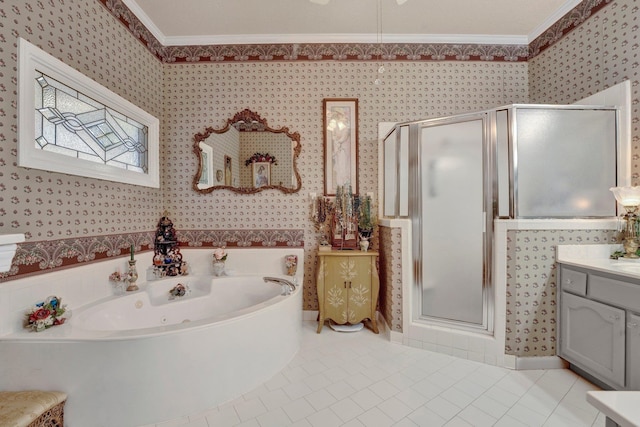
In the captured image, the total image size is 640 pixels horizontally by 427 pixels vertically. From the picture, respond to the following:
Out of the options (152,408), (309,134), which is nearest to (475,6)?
(309,134)

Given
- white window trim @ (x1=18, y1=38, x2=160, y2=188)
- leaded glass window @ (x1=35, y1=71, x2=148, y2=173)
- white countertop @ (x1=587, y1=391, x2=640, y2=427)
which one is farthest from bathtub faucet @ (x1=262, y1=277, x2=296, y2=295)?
white countertop @ (x1=587, y1=391, x2=640, y2=427)

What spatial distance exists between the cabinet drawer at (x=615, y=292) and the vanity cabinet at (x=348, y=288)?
1.69m

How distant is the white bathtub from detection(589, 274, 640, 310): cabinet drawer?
238 cm

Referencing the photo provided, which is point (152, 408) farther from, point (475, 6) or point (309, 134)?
point (475, 6)

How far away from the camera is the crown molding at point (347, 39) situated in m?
3.09

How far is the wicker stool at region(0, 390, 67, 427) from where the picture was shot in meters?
1.22

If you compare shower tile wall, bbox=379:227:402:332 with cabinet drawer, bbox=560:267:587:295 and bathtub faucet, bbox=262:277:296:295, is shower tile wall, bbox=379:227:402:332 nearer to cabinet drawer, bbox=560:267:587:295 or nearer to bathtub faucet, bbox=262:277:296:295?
bathtub faucet, bbox=262:277:296:295

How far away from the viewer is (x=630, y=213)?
6.65 feet

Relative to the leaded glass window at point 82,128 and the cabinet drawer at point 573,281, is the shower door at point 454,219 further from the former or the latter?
the leaded glass window at point 82,128

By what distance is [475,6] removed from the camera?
2.62 m

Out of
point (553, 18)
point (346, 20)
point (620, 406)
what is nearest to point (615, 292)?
point (620, 406)

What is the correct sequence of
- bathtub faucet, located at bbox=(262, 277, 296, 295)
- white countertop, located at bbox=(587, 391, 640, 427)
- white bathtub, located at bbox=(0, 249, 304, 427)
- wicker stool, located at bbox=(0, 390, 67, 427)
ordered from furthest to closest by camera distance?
bathtub faucet, located at bbox=(262, 277, 296, 295) → white bathtub, located at bbox=(0, 249, 304, 427) → wicker stool, located at bbox=(0, 390, 67, 427) → white countertop, located at bbox=(587, 391, 640, 427)

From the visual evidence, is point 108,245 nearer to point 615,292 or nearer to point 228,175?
point 228,175

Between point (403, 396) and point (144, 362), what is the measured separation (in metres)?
1.73
